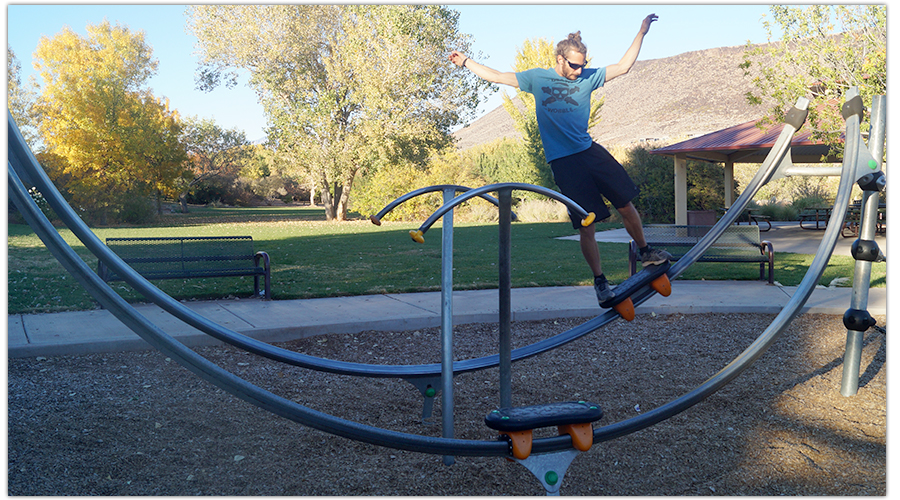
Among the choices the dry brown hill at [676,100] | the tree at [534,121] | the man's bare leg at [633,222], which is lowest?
the man's bare leg at [633,222]

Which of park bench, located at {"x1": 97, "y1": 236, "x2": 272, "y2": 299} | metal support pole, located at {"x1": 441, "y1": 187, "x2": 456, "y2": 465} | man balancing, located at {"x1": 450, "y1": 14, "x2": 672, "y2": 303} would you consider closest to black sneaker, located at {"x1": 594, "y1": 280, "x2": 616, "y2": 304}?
man balancing, located at {"x1": 450, "y1": 14, "x2": 672, "y2": 303}

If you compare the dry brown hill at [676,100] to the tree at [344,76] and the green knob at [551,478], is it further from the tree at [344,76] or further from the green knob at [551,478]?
the green knob at [551,478]

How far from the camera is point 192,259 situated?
5461mm

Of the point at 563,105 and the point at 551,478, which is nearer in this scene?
the point at 551,478

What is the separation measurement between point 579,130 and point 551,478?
1.68 metres

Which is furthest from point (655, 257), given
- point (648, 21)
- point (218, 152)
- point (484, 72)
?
point (218, 152)

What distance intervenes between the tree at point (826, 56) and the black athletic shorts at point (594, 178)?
536 centimetres

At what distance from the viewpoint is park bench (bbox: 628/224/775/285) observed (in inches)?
237

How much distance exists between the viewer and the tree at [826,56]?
7668 mm

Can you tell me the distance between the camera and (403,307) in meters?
5.05

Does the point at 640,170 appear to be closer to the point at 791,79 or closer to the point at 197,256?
the point at 791,79

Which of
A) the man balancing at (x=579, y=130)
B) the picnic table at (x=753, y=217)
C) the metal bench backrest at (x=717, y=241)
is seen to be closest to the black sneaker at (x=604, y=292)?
the man balancing at (x=579, y=130)

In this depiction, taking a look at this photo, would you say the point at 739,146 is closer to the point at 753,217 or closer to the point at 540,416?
the point at 753,217

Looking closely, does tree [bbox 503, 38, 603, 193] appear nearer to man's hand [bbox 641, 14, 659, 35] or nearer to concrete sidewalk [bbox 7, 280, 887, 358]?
concrete sidewalk [bbox 7, 280, 887, 358]
